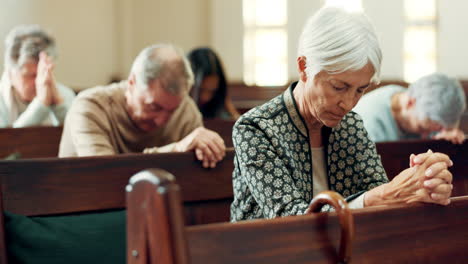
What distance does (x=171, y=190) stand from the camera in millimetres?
1202

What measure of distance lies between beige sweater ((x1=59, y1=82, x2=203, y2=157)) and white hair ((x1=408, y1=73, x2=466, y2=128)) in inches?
56.2

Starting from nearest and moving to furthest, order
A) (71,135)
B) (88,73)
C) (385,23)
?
1. (71,135)
2. (88,73)
3. (385,23)

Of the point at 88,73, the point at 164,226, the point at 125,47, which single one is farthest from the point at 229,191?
the point at 125,47

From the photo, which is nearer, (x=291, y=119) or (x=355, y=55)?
(x=355, y=55)

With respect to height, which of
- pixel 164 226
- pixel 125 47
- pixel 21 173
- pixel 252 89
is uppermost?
pixel 164 226

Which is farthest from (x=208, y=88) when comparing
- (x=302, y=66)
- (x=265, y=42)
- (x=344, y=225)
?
(x=265, y=42)

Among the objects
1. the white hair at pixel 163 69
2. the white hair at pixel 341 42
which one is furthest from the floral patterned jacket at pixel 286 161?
the white hair at pixel 163 69

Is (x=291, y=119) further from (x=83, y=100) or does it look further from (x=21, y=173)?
(x=83, y=100)

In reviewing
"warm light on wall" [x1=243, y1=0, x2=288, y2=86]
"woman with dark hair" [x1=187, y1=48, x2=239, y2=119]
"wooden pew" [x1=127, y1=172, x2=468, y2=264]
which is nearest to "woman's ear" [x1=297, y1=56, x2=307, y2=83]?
"wooden pew" [x1=127, y1=172, x2=468, y2=264]

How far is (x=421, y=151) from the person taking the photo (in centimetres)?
365

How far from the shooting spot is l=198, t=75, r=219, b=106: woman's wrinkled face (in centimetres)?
593

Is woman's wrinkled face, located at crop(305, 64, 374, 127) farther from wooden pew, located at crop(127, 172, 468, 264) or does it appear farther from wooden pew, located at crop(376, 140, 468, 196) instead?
wooden pew, located at crop(376, 140, 468, 196)

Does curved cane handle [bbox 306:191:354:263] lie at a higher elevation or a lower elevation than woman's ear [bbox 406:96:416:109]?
higher

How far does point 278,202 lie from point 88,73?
702cm
